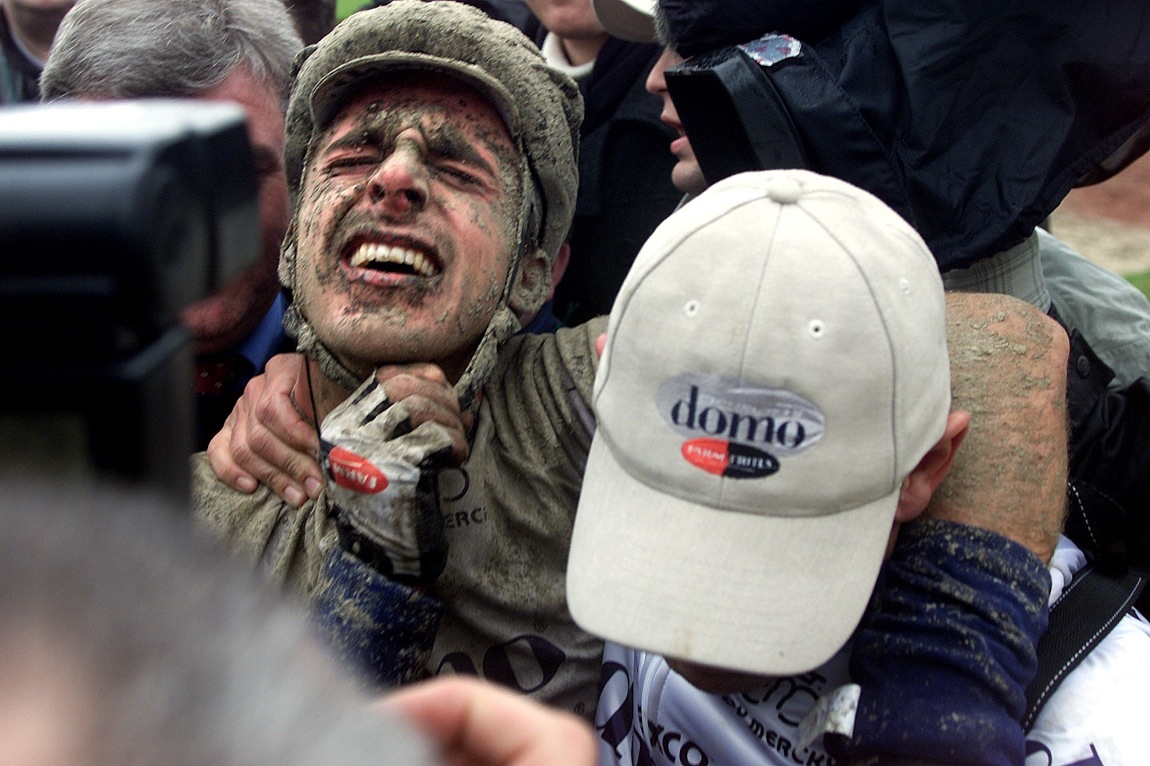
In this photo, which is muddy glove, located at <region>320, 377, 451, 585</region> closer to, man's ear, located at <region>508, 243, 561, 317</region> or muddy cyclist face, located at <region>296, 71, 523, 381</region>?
muddy cyclist face, located at <region>296, 71, 523, 381</region>

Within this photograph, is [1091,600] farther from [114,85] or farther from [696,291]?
[114,85]

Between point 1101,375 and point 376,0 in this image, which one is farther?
point 376,0

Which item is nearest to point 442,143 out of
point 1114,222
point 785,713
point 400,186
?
point 400,186

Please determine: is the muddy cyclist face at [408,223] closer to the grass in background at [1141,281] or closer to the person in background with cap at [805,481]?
the person in background with cap at [805,481]

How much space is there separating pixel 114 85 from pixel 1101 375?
2.22m

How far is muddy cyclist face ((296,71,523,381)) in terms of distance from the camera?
6.21 feet

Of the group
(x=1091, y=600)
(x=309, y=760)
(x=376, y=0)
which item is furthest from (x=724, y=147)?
(x=309, y=760)

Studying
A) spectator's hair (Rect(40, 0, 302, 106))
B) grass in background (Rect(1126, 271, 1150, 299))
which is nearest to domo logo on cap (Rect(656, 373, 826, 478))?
spectator's hair (Rect(40, 0, 302, 106))

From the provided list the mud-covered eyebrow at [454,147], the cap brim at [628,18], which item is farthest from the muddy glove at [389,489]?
the cap brim at [628,18]

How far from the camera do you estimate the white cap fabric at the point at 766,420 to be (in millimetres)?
1406

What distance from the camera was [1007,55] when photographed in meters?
1.93

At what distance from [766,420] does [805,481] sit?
0.10 metres

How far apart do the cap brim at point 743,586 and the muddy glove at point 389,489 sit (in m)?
0.35

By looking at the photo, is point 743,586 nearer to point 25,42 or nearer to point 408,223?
point 408,223
